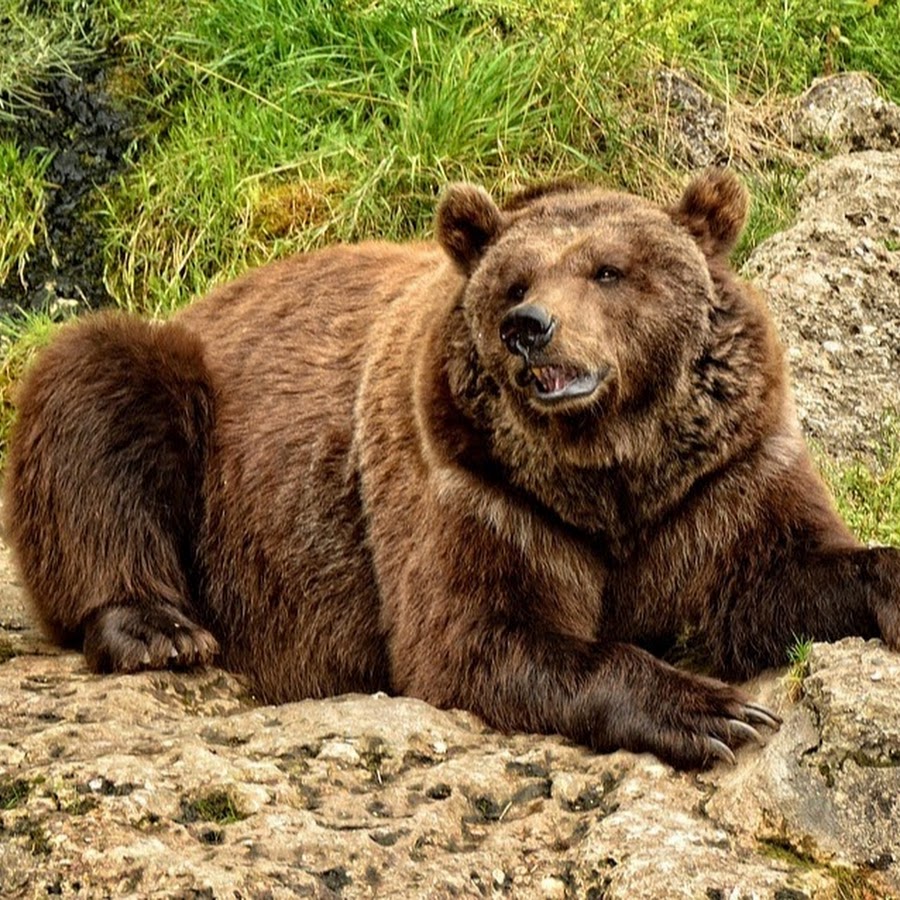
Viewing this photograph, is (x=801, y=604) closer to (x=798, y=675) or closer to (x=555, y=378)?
(x=798, y=675)

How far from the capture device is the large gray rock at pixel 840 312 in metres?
6.74

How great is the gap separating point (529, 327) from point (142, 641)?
171 centimetres

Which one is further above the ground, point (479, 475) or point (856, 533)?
point (479, 475)

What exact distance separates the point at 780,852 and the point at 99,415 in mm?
3001

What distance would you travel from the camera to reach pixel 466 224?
5.09 metres

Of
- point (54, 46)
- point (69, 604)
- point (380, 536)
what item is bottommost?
point (69, 604)

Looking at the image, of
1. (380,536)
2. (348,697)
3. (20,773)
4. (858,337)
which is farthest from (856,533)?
(20,773)

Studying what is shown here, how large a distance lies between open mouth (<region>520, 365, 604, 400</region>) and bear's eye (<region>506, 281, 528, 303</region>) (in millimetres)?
310

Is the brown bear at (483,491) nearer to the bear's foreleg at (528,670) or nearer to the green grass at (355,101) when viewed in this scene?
the bear's foreleg at (528,670)

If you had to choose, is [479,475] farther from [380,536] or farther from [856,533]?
[856,533]

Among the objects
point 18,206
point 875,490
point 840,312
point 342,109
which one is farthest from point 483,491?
point 18,206

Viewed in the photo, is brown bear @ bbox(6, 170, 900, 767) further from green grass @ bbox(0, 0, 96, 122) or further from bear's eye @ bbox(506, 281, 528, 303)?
green grass @ bbox(0, 0, 96, 122)

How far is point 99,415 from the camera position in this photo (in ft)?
19.0

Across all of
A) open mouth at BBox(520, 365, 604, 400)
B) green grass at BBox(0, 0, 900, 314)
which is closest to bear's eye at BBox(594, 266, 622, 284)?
open mouth at BBox(520, 365, 604, 400)
